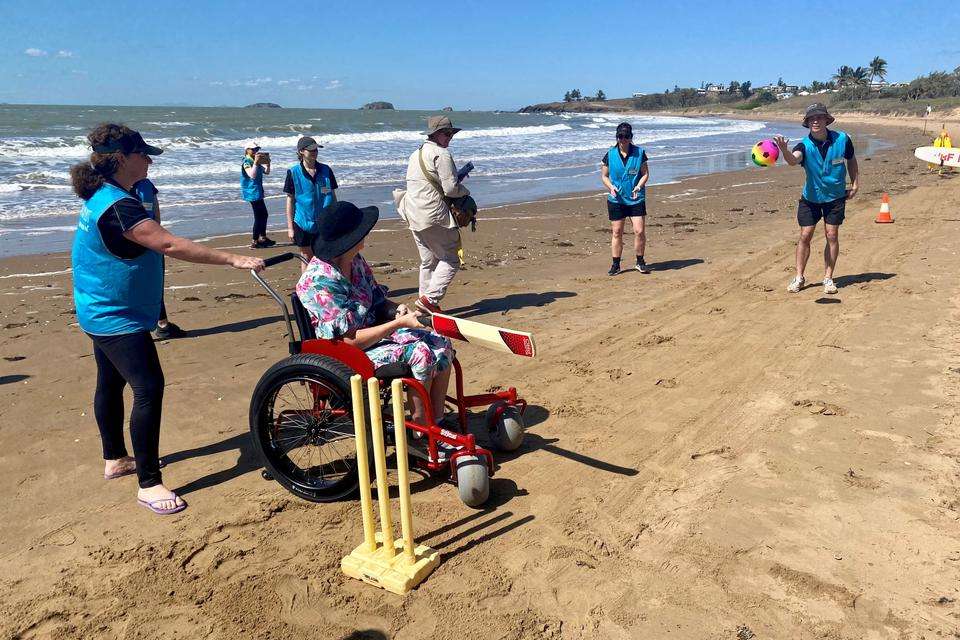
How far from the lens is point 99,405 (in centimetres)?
391

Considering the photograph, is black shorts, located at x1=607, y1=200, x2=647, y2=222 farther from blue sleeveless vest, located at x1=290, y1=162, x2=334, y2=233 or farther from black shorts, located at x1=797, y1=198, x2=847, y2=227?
blue sleeveless vest, located at x1=290, y1=162, x2=334, y2=233

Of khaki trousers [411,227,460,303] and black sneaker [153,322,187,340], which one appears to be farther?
black sneaker [153,322,187,340]

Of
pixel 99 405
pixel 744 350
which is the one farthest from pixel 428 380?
pixel 744 350

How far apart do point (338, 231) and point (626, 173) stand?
5653mm

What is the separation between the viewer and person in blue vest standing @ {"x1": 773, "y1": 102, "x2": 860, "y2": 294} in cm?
692

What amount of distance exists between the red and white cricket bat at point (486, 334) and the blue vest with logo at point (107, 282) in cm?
148

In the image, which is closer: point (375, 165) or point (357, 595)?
point (357, 595)

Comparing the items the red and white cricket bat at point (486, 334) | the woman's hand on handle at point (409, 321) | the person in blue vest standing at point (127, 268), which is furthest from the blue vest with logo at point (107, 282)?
the red and white cricket bat at point (486, 334)

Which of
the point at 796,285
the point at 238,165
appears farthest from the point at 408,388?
the point at 238,165

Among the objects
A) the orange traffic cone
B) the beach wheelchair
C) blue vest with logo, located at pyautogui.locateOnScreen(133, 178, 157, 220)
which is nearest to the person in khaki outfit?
blue vest with logo, located at pyautogui.locateOnScreen(133, 178, 157, 220)

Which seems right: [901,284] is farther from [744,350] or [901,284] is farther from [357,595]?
[357,595]

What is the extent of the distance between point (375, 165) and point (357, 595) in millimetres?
23329

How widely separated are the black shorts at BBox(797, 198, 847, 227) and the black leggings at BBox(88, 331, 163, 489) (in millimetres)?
6195

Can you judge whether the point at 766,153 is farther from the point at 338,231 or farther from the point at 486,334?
the point at 338,231
